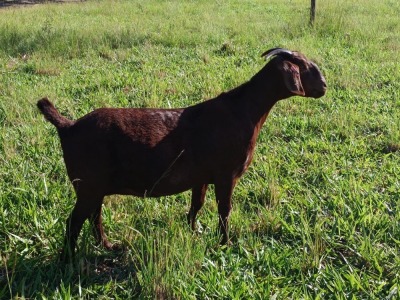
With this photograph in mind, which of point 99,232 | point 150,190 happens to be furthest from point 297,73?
point 99,232

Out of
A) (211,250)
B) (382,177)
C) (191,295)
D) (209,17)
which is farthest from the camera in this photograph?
(209,17)

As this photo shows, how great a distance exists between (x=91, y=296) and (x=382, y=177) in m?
2.98

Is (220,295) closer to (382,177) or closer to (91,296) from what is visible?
(91,296)

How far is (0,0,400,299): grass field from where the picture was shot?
3084mm

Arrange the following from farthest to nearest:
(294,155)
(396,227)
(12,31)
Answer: (12,31), (294,155), (396,227)

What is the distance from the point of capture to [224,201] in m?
3.46

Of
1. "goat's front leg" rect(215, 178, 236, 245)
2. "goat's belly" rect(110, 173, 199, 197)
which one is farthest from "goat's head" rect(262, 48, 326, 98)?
"goat's belly" rect(110, 173, 199, 197)

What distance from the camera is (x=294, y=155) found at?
5.14m

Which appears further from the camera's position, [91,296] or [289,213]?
[289,213]

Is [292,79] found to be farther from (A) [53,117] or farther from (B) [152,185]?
(A) [53,117]

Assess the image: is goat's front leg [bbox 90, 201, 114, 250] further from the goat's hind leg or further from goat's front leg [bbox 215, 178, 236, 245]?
goat's front leg [bbox 215, 178, 236, 245]

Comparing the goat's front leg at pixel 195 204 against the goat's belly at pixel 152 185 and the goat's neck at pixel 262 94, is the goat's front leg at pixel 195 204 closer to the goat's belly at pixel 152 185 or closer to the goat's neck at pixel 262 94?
the goat's belly at pixel 152 185

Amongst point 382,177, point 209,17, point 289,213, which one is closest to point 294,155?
point 382,177

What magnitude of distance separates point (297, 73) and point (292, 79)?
0.26 feet
